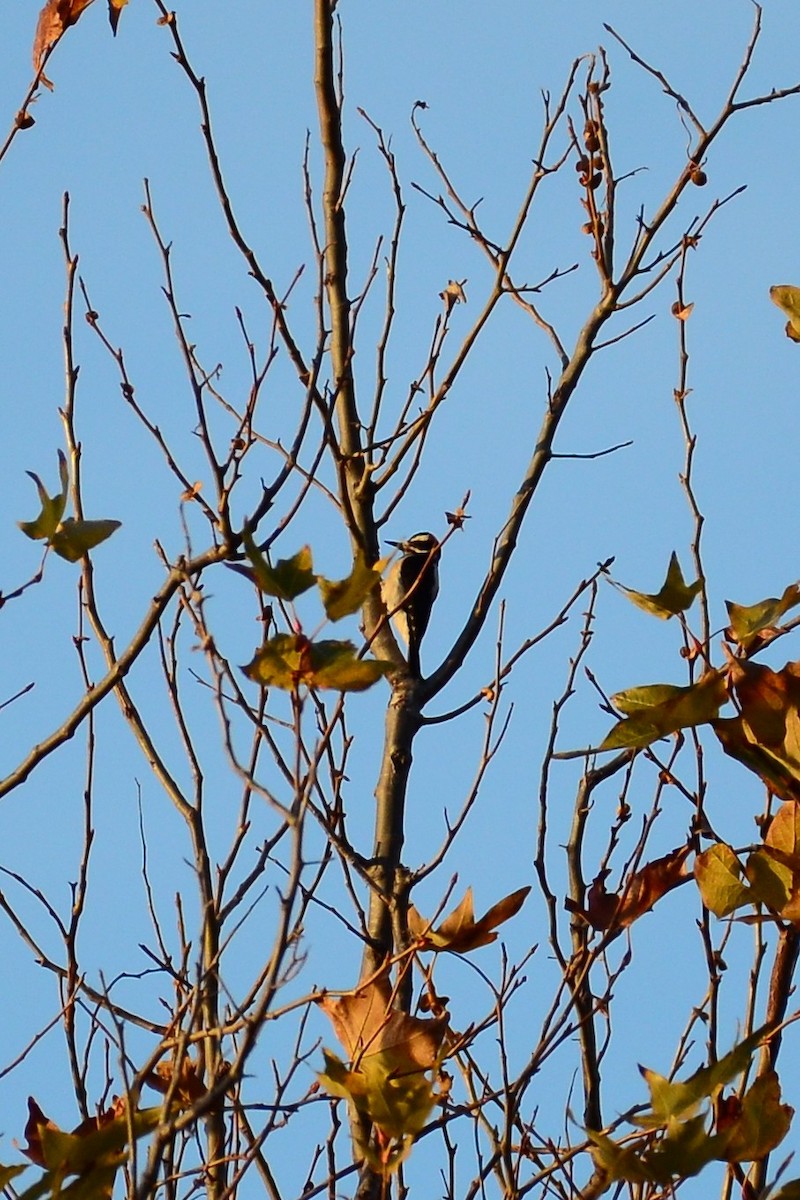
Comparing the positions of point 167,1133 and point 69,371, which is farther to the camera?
point 69,371

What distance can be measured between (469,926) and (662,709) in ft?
2.06

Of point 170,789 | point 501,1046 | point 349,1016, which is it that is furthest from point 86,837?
point 349,1016

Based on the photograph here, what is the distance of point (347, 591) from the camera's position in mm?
1797

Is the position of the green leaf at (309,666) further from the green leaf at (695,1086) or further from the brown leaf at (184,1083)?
the brown leaf at (184,1083)

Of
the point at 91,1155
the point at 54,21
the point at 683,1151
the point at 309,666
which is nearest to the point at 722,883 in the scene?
the point at 683,1151

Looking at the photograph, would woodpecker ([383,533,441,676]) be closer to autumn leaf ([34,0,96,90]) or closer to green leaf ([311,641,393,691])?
autumn leaf ([34,0,96,90])

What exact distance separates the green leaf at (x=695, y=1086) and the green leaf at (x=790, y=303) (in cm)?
112

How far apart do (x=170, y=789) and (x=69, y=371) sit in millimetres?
895

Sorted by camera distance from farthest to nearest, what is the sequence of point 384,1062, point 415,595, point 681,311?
point 415,595, point 681,311, point 384,1062

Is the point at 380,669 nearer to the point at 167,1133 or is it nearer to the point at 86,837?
the point at 167,1133

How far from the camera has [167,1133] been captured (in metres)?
1.77

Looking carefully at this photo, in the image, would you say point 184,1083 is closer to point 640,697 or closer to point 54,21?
point 640,697

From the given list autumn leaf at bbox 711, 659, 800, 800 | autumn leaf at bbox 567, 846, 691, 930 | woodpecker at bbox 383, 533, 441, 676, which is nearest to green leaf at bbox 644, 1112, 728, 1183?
autumn leaf at bbox 711, 659, 800, 800

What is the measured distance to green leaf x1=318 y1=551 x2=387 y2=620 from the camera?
1.79 metres
